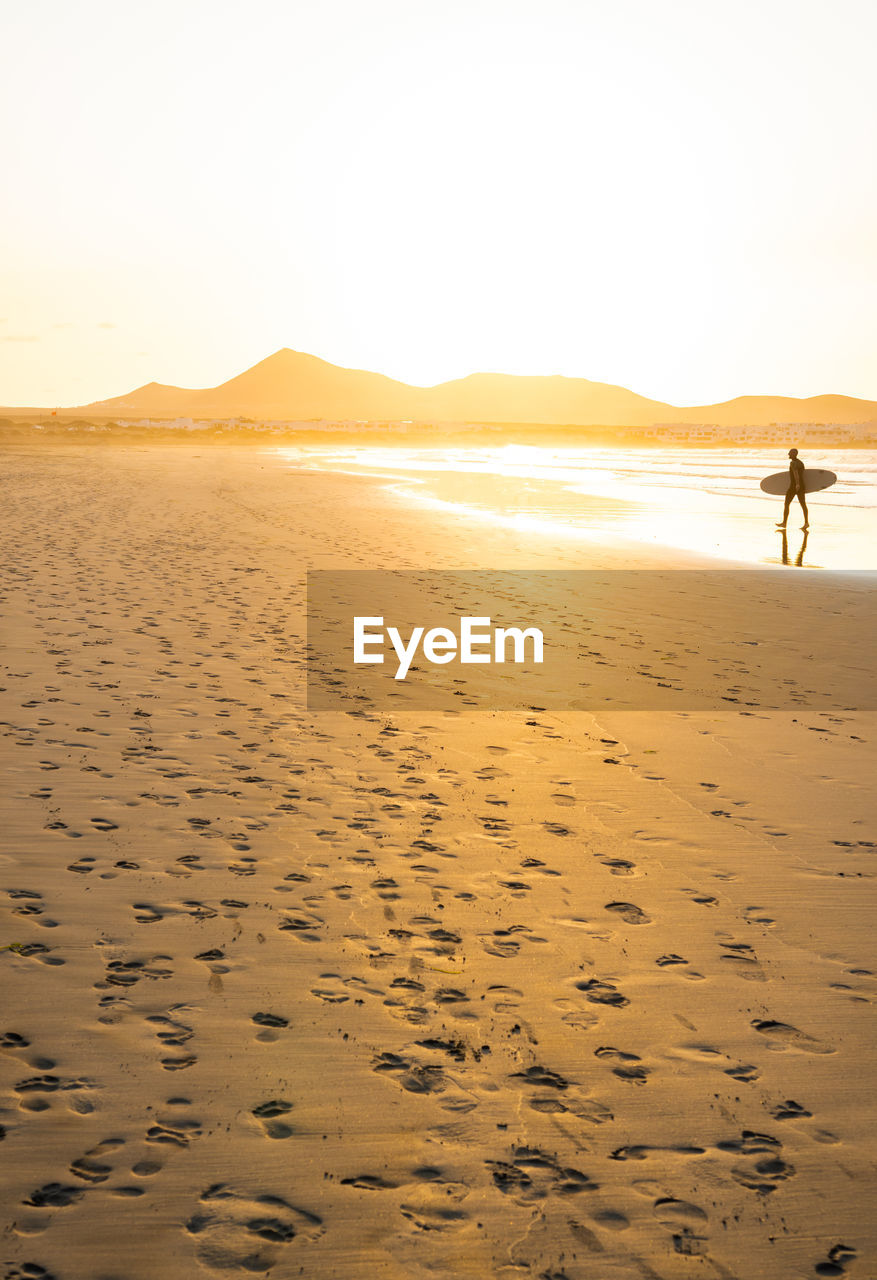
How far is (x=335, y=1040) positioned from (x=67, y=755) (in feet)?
13.8

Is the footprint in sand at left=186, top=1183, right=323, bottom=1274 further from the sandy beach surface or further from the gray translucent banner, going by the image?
the gray translucent banner

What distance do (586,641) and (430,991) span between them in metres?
8.22

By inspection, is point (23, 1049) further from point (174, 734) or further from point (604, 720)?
point (604, 720)

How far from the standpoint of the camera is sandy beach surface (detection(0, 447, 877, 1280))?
3.18 metres

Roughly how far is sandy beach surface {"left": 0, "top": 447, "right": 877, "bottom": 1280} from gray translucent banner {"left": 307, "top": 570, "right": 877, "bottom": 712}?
30.0 inches

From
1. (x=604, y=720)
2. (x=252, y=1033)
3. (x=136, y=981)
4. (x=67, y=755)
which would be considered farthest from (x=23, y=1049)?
(x=604, y=720)

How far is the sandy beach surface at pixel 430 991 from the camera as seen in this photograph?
318 cm

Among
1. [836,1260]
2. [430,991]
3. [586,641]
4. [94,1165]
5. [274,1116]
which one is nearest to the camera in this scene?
[836,1260]

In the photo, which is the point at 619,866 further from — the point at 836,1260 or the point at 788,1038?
the point at 836,1260

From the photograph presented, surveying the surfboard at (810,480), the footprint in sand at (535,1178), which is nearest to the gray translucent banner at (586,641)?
the footprint in sand at (535,1178)

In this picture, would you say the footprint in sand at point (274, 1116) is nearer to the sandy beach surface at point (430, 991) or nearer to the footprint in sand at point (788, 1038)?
the sandy beach surface at point (430, 991)

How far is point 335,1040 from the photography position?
161 inches

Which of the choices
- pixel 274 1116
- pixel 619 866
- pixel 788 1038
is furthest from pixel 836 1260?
pixel 619 866

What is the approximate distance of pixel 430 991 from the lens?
4.45 m
